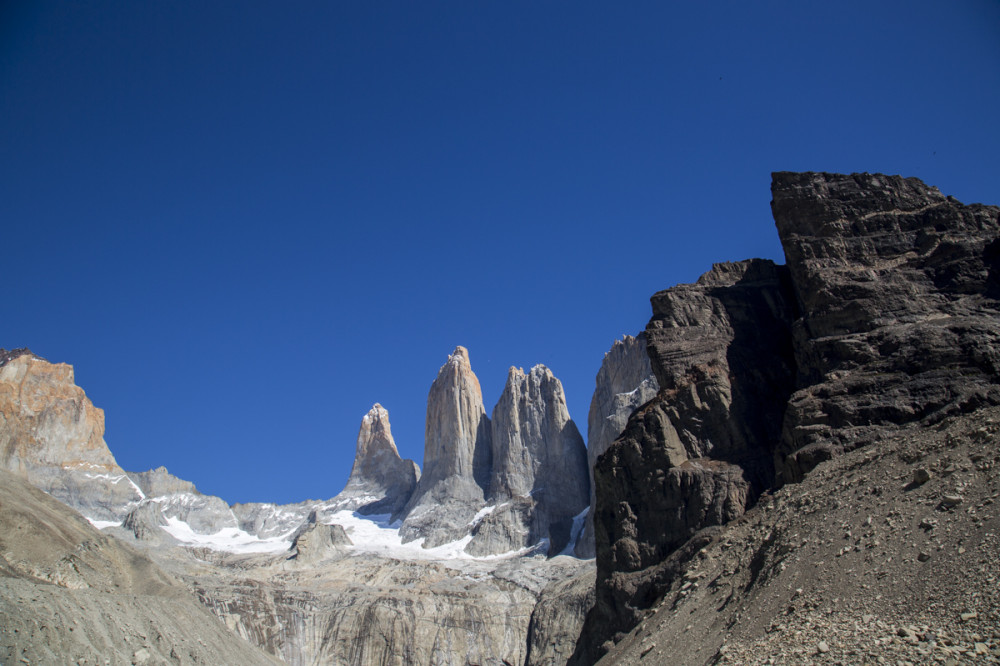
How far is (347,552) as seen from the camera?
429 ft

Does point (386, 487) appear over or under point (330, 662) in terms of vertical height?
over

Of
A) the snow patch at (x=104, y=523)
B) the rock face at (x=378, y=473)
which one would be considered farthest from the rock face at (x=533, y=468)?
the snow patch at (x=104, y=523)

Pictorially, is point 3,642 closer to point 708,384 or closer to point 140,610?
point 140,610

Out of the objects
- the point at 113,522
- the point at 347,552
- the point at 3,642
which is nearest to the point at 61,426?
the point at 113,522

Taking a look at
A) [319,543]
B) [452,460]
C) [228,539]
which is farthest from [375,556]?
[228,539]

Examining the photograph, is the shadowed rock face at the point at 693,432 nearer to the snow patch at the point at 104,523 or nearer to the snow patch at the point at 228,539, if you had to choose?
the snow patch at the point at 228,539

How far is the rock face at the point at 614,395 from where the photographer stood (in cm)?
12075

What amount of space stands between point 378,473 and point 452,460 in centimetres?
4070

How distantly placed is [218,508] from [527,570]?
9631 centimetres

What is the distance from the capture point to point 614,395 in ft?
427

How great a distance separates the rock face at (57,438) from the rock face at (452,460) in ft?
210

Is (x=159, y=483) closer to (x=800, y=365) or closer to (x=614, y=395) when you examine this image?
(x=614, y=395)

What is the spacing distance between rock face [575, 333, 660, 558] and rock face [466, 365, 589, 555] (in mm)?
5250

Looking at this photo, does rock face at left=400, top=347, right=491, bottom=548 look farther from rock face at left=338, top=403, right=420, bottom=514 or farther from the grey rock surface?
the grey rock surface
